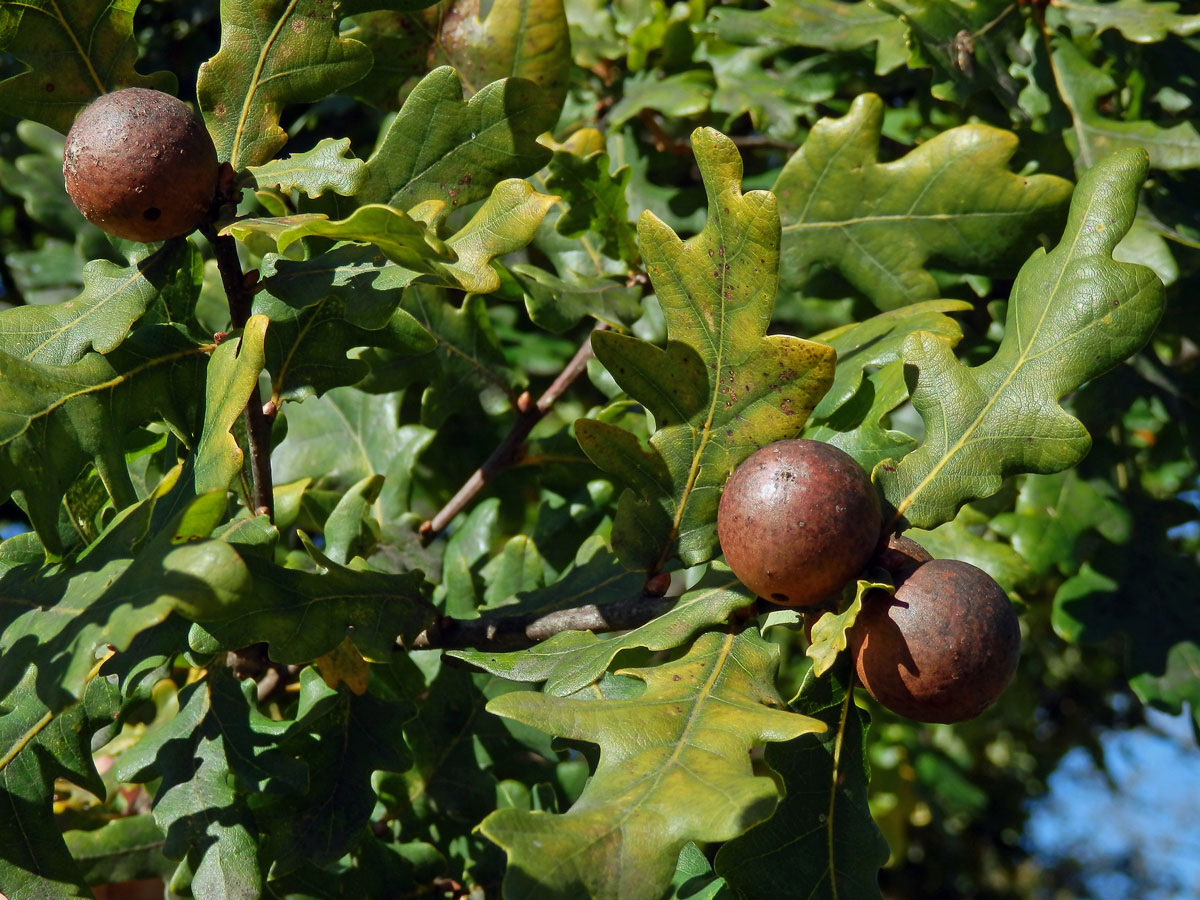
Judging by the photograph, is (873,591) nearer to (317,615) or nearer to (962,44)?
(317,615)

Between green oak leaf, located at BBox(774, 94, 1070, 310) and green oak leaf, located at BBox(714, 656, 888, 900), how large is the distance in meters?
0.90

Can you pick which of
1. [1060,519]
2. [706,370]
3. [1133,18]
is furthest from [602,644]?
[1133,18]

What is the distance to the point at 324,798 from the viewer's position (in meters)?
1.72

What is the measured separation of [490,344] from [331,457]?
45 cm

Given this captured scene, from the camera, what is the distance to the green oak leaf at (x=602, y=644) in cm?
130

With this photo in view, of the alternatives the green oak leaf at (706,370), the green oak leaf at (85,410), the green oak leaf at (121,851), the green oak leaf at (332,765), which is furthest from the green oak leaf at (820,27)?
the green oak leaf at (121,851)

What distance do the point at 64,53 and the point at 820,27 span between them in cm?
155

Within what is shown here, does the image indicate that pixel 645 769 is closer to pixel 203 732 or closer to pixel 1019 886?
pixel 203 732

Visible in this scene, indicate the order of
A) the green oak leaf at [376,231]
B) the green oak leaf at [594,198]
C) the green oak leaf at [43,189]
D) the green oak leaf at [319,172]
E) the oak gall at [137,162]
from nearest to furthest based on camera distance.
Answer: the green oak leaf at [376,231], the oak gall at [137,162], the green oak leaf at [319,172], the green oak leaf at [594,198], the green oak leaf at [43,189]

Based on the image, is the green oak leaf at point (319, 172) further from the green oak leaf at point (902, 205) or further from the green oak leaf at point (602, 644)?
the green oak leaf at point (902, 205)

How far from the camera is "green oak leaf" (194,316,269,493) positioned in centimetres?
124

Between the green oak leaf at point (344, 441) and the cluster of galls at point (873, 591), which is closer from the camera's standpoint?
the cluster of galls at point (873, 591)

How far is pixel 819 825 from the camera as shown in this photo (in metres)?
1.33

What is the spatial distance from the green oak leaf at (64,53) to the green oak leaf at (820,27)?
1.37 meters
